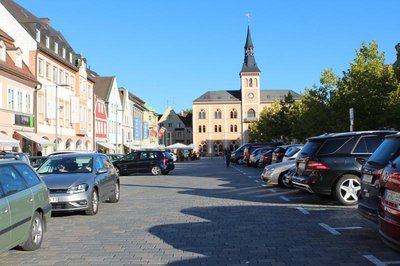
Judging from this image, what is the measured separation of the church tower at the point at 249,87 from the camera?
121375 mm

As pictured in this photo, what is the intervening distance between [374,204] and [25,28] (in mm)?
39910

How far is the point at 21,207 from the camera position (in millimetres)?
6734

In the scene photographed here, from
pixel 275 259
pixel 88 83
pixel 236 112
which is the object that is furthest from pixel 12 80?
pixel 236 112

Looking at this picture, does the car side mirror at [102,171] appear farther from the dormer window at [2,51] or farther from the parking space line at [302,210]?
the dormer window at [2,51]

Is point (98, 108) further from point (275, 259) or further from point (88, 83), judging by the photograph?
point (275, 259)

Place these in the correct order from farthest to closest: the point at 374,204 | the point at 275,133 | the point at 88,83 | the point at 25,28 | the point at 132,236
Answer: the point at 275,133, the point at 88,83, the point at 25,28, the point at 132,236, the point at 374,204

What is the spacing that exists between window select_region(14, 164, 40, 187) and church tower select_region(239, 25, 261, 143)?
114976 millimetres

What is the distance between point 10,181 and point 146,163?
23635 mm

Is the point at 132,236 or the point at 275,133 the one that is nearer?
the point at 132,236

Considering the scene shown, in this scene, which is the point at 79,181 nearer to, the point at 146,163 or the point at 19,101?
the point at 146,163

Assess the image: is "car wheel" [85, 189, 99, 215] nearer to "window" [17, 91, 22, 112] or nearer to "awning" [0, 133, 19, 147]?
"awning" [0, 133, 19, 147]

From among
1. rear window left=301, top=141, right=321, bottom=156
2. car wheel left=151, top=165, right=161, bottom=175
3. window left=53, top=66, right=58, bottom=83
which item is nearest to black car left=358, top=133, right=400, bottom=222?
rear window left=301, top=141, right=321, bottom=156

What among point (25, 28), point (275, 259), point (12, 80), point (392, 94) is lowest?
point (275, 259)

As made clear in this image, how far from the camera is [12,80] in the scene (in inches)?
1385
